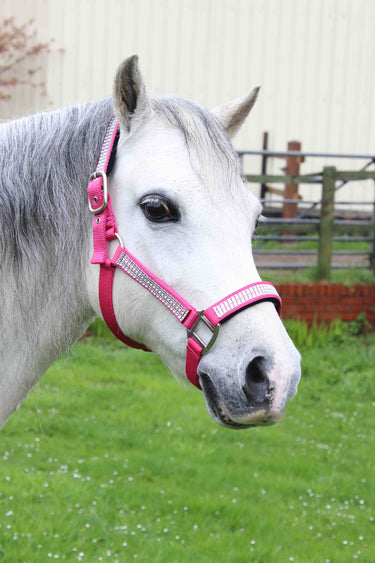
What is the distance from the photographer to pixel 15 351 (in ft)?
6.60

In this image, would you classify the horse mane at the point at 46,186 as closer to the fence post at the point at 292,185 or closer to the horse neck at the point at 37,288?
the horse neck at the point at 37,288

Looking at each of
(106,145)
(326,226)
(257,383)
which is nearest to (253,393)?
(257,383)

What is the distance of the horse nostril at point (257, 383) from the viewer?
5.47 feet

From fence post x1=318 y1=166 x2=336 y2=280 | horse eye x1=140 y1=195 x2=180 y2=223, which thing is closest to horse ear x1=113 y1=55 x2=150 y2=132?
horse eye x1=140 y1=195 x2=180 y2=223

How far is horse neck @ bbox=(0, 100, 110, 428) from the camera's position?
1998 millimetres

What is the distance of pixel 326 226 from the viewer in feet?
23.1

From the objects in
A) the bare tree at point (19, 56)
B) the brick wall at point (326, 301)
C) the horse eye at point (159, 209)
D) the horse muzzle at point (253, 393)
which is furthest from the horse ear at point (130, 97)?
the bare tree at point (19, 56)

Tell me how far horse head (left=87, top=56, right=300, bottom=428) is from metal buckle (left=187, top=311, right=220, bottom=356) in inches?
0.6

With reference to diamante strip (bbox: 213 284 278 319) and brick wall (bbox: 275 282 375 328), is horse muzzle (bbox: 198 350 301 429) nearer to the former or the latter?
diamante strip (bbox: 213 284 278 319)

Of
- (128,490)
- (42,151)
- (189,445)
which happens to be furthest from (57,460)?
(42,151)

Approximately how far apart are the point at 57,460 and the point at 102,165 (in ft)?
9.44

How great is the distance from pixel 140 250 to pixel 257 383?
0.54 m

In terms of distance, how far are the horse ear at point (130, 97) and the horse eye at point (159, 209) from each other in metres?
0.29

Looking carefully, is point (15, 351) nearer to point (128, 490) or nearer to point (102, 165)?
point (102, 165)
